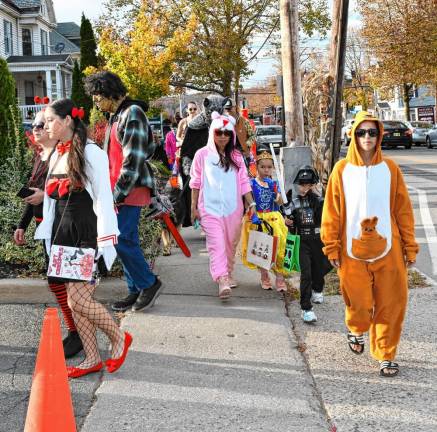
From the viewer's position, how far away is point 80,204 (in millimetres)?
4410

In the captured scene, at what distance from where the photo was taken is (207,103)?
315 inches

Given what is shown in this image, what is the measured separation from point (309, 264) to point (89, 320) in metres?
2.12

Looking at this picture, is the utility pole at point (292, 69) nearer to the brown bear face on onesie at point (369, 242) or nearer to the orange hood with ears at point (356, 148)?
the orange hood with ears at point (356, 148)

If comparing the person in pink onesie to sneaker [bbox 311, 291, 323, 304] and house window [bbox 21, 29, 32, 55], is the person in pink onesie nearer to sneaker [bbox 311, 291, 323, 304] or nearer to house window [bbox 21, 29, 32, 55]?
sneaker [bbox 311, 291, 323, 304]

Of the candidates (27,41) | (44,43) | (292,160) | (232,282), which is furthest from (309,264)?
(44,43)

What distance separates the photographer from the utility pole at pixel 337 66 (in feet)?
27.4

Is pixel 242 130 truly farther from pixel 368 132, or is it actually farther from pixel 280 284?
pixel 368 132

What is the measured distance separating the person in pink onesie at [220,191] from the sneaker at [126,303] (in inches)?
31.2

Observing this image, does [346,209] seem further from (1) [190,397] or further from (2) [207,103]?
(2) [207,103]

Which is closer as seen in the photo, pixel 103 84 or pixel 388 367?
pixel 388 367

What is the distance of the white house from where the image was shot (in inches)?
1641

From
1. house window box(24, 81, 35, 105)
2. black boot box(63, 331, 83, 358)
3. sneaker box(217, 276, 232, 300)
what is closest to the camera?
black boot box(63, 331, 83, 358)

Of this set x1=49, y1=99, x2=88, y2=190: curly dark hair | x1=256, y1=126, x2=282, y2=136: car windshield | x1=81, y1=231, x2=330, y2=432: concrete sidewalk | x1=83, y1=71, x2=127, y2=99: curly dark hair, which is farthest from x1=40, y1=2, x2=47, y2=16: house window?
x1=49, y1=99, x2=88, y2=190: curly dark hair

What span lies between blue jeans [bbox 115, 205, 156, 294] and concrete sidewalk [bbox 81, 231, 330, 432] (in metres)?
0.32
